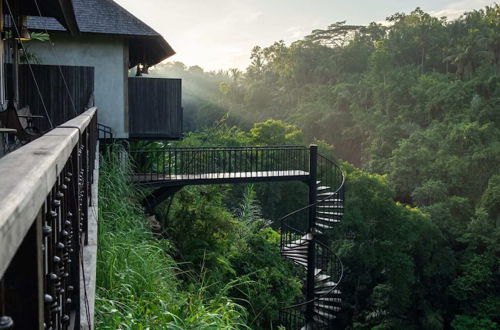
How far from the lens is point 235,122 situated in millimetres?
52781

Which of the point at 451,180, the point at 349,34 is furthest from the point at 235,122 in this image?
the point at 451,180

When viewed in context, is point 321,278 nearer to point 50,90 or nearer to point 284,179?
point 284,179

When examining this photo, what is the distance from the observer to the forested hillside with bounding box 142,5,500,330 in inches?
1007

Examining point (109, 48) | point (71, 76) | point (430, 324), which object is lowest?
point (430, 324)

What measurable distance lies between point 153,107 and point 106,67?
127cm

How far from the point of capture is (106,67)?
11.0 meters

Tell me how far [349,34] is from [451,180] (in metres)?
36.2

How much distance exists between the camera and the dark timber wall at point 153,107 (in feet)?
36.9

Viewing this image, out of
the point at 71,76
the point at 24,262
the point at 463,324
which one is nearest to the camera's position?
the point at 24,262

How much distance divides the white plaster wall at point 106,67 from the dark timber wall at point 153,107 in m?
0.29

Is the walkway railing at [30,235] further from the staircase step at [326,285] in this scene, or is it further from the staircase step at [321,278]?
the staircase step at [321,278]

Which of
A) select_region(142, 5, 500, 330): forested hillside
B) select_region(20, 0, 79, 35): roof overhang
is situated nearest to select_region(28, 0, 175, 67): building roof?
select_region(20, 0, 79, 35): roof overhang

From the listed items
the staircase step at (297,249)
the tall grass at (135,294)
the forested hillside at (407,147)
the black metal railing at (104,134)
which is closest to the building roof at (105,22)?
the black metal railing at (104,134)

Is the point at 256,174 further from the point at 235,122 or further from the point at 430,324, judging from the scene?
the point at 235,122
